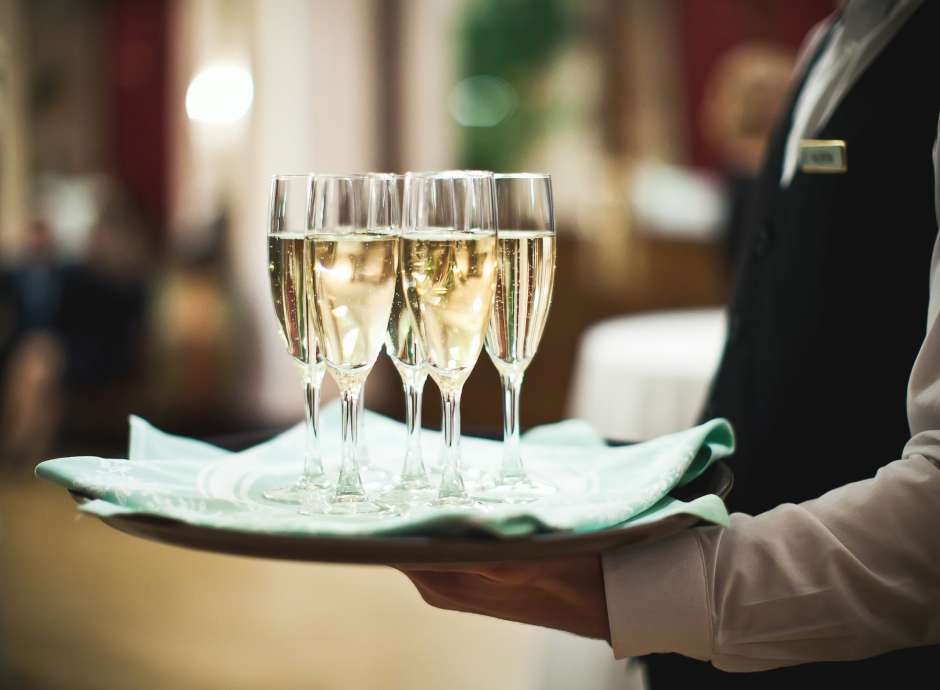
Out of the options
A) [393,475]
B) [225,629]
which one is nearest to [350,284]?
[393,475]

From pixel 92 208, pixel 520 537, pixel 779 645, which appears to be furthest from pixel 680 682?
pixel 92 208

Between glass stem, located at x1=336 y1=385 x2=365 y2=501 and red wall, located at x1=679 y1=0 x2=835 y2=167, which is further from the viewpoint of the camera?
red wall, located at x1=679 y1=0 x2=835 y2=167

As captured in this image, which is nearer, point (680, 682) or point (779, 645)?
point (779, 645)

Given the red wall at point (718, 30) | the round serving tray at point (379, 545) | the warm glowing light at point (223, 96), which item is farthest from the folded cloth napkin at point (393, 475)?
the red wall at point (718, 30)

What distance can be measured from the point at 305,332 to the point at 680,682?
72cm

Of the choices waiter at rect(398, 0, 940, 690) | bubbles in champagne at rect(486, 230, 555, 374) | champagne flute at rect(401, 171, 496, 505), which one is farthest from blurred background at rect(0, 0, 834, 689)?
champagne flute at rect(401, 171, 496, 505)

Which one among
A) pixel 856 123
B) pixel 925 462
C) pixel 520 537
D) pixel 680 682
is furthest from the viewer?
pixel 680 682

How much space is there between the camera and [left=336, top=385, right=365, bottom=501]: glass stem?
946mm

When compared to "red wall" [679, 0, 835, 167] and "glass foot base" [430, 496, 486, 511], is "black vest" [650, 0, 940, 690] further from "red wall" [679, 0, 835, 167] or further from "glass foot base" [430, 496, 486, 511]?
"red wall" [679, 0, 835, 167]

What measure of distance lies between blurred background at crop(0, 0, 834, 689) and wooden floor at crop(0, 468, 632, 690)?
55.1 inches

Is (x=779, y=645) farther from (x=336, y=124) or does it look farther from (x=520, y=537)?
(x=336, y=124)

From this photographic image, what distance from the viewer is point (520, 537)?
0.78 m

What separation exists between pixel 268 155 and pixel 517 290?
523 centimetres

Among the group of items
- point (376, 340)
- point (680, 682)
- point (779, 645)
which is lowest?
point (680, 682)
